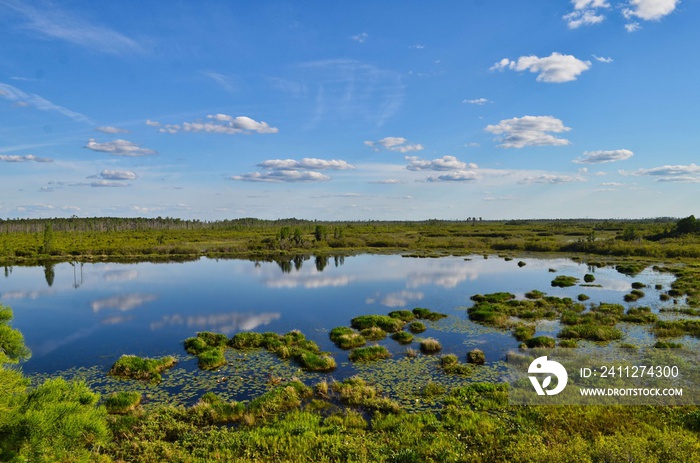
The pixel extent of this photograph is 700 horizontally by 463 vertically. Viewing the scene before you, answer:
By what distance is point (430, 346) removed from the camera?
90.2 ft

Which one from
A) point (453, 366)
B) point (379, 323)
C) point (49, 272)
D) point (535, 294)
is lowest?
point (453, 366)

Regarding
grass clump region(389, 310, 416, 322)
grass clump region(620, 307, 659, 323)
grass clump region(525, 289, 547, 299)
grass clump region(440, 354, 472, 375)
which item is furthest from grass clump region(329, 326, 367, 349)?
grass clump region(525, 289, 547, 299)

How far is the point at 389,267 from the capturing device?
2881 inches

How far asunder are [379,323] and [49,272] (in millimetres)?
63042

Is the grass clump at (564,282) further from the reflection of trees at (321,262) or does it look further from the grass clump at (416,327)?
the reflection of trees at (321,262)

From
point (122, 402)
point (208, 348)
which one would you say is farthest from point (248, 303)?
point (122, 402)

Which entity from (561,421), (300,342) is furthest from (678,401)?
(300,342)

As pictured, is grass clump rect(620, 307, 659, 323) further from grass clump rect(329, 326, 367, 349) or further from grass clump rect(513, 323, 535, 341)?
grass clump rect(329, 326, 367, 349)

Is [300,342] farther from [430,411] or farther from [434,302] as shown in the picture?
[434,302]

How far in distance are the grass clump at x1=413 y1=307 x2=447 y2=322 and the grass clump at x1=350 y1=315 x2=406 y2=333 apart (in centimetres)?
299

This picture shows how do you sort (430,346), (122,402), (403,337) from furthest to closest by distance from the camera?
(403,337)
(430,346)
(122,402)

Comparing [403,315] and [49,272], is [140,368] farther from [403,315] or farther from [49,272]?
[49,272]

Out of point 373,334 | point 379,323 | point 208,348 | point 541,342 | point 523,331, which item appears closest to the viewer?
point 208,348

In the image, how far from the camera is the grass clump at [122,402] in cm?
1862
